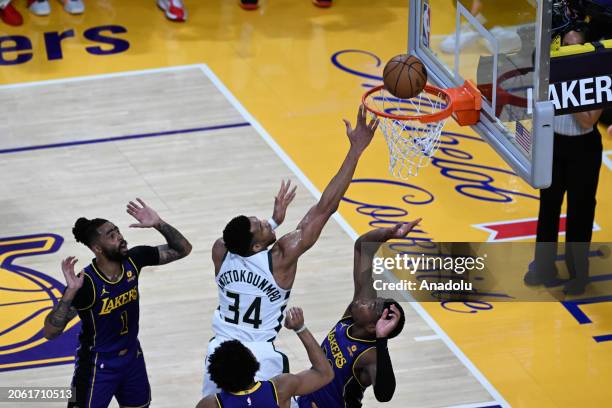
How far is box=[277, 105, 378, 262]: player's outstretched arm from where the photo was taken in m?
6.87

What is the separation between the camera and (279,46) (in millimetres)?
13578

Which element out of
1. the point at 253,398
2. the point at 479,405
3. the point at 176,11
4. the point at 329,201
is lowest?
the point at 479,405

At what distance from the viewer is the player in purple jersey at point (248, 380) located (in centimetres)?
601

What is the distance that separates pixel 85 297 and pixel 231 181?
4.11m

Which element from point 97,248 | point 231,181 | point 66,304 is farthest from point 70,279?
point 231,181

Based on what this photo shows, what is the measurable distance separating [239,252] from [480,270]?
138 inches

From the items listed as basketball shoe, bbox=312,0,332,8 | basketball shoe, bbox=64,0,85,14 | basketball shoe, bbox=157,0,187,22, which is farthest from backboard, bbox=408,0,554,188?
basketball shoe, bbox=64,0,85,14

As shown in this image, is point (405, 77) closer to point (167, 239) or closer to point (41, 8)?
point (167, 239)

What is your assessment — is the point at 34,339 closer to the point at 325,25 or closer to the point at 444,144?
the point at 444,144

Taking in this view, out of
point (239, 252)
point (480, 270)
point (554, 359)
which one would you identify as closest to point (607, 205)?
point (480, 270)

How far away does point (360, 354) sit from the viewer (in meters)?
6.75

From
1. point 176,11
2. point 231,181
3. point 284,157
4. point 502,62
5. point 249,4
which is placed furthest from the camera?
point 249,4

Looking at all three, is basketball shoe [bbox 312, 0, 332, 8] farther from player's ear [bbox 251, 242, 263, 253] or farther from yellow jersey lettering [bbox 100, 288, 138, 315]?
player's ear [bbox 251, 242, 263, 253]

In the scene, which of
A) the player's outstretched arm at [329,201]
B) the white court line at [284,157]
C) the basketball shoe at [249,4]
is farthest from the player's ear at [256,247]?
the basketball shoe at [249,4]
